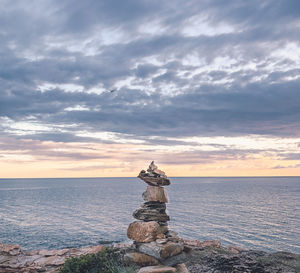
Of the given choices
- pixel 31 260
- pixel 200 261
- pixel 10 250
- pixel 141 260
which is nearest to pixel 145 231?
pixel 141 260

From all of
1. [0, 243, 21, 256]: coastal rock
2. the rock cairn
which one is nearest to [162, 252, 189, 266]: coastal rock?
the rock cairn

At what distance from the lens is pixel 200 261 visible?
22359 mm

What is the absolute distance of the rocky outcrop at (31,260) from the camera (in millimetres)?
21928

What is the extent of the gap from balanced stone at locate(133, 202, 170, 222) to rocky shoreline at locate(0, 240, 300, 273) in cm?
254

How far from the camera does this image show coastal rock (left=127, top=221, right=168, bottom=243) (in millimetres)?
21000

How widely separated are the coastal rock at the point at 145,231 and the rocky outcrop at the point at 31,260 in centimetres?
622

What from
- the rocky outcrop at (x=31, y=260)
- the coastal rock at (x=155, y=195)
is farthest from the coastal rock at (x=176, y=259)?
the rocky outcrop at (x=31, y=260)

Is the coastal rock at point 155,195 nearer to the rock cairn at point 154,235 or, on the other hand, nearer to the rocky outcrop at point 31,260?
the rock cairn at point 154,235

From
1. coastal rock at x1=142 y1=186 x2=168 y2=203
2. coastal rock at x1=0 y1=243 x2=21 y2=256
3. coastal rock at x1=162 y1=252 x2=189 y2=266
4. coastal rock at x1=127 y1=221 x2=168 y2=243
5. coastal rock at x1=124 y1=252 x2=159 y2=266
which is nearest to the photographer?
coastal rock at x1=124 y1=252 x2=159 y2=266

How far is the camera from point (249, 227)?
56219 millimetres

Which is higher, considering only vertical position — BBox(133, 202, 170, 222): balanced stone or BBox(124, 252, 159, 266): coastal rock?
BBox(133, 202, 170, 222): balanced stone

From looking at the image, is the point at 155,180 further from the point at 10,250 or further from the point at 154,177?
the point at 10,250

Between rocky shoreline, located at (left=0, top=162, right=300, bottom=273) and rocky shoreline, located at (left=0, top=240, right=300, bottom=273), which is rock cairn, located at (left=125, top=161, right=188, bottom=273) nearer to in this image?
rocky shoreline, located at (left=0, top=162, right=300, bottom=273)

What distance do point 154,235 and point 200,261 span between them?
4585mm
